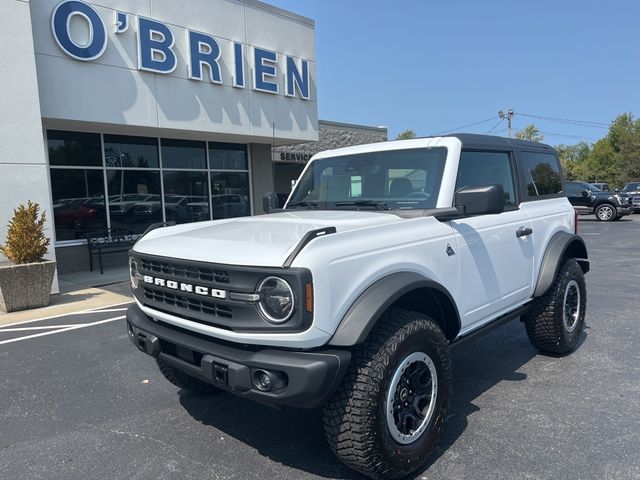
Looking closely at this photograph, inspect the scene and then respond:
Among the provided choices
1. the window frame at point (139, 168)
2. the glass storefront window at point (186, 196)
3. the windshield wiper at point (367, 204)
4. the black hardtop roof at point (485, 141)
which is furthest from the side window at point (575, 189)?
the windshield wiper at point (367, 204)

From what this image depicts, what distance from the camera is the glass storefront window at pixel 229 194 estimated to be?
14.0 metres

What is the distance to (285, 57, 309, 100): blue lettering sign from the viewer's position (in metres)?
13.0

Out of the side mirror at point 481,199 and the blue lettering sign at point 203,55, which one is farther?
the blue lettering sign at point 203,55

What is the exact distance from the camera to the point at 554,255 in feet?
14.3

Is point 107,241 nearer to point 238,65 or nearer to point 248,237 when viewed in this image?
point 238,65

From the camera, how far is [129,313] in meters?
3.40

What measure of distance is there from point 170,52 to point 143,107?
4.48 ft

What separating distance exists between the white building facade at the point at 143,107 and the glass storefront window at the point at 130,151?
0.02 m

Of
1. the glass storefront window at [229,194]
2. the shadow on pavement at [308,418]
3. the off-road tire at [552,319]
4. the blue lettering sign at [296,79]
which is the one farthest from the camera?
the glass storefront window at [229,194]

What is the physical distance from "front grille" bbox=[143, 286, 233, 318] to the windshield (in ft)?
4.90

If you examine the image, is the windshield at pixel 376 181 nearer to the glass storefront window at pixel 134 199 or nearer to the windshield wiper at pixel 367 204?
the windshield wiper at pixel 367 204

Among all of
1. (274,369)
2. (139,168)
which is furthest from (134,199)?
(274,369)

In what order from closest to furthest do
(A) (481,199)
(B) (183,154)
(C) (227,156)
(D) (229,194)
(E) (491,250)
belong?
1. (A) (481,199)
2. (E) (491,250)
3. (B) (183,154)
4. (C) (227,156)
5. (D) (229,194)

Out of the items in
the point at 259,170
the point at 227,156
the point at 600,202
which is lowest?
the point at 600,202
